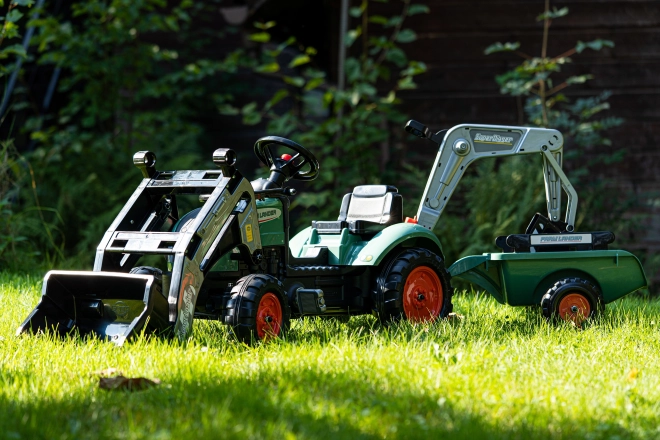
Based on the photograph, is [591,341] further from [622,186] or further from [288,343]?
[622,186]

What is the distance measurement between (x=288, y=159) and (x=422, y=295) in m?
1.14

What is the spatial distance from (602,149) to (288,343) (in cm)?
680

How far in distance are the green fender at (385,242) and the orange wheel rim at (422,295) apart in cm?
20

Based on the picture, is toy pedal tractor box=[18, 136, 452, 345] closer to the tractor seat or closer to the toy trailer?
the tractor seat

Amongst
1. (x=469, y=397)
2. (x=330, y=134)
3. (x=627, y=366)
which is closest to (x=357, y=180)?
(x=330, y=134)

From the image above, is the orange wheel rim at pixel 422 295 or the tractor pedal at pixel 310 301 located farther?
the orange wheel rim at pixel 422 295

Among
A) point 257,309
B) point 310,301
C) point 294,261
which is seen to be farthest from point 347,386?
point 294,261

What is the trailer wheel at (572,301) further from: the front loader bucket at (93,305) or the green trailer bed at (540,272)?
the front loader bucket at (93,305)

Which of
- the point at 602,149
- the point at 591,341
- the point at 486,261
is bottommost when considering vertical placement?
the point at 591,341

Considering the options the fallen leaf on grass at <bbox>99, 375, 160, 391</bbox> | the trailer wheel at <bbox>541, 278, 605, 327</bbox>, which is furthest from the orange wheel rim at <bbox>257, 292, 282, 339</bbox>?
the trailer wheel at <bbox>541, 278, 605, 327</bbox>

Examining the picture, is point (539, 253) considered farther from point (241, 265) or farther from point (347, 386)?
point (347, 386)

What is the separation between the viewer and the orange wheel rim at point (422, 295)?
499cm

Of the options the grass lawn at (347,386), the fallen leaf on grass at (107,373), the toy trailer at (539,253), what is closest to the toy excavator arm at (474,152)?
the toy trailer at (539,253)

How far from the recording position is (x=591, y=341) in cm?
454
